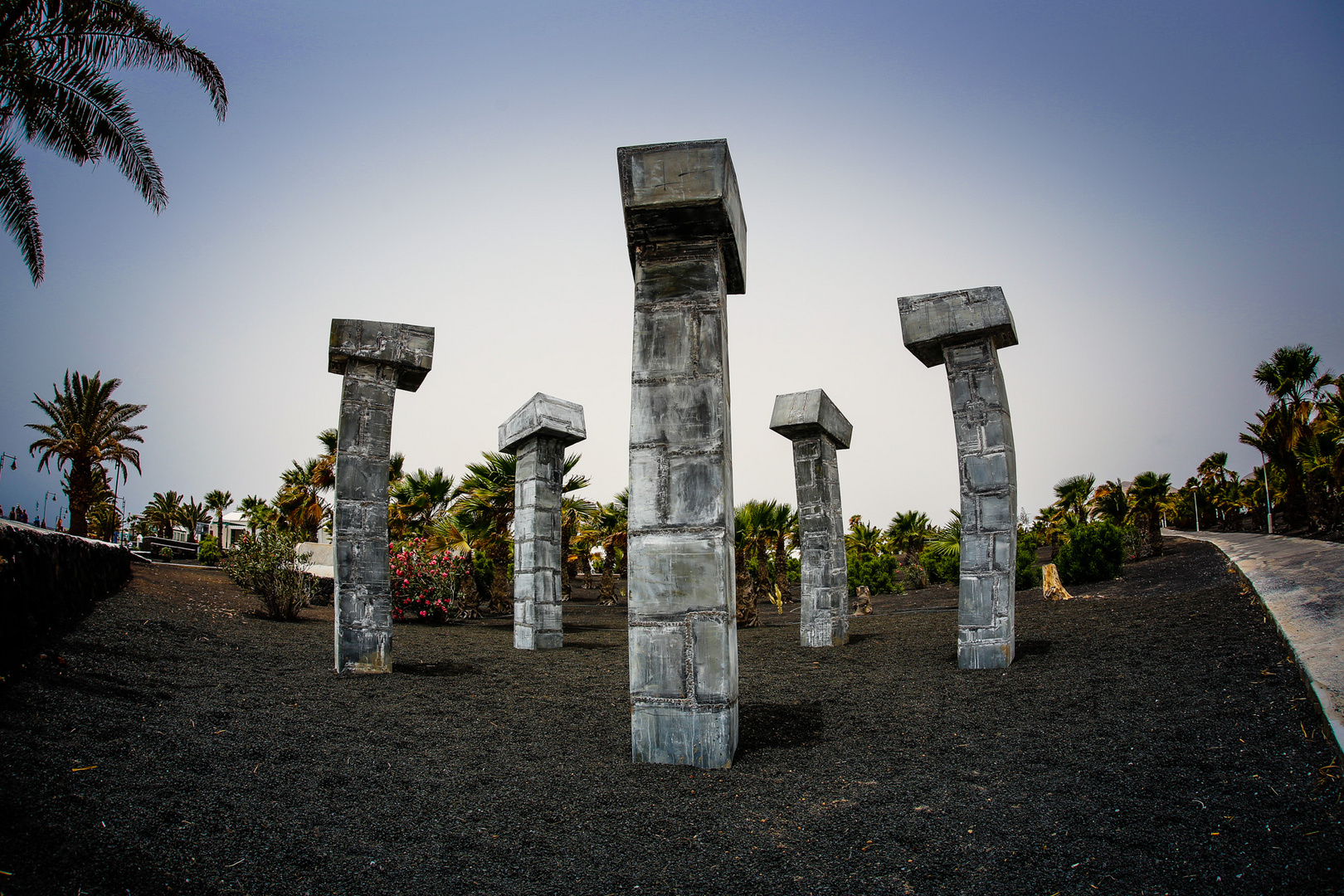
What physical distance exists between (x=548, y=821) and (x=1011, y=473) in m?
6.02

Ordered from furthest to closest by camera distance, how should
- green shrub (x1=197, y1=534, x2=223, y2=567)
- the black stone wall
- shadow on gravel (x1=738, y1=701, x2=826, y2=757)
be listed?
green shrub (x1=197, y1=534, x2=223, y2=567), the black stone wall, shadow on gravel (x1=738, y1=701, x2=826, y2=757)

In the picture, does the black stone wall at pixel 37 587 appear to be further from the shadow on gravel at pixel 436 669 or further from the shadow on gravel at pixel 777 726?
the shadow on gravel at pixel 777 726

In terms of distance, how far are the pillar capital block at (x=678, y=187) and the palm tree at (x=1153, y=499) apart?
23.4 metres

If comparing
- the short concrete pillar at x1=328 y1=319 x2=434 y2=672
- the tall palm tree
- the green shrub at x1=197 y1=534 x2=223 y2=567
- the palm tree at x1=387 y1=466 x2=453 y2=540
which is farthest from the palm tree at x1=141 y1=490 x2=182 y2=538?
the short concrete pillar at x1=328 y1=319 x2=434 y2=672

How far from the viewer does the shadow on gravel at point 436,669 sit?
781 cm

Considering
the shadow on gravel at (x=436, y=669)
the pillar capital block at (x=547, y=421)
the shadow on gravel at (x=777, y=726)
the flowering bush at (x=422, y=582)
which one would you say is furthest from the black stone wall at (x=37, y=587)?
the flowering bush at (x=422, y=582)

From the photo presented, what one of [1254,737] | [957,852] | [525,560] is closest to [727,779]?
[957,852]

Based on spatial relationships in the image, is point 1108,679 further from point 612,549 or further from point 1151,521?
point 1151,521

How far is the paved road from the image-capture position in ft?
13.8

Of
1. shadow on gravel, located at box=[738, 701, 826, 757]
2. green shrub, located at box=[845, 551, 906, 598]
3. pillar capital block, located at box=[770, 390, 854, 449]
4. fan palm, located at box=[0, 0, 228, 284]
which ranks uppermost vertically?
fan palm, located at box=[0, 0, 228, 284]

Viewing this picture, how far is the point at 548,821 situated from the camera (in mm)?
3730

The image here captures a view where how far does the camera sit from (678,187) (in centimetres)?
460

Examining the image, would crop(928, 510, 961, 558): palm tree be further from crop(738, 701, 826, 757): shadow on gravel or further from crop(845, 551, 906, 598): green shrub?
crop(738, 701, 826, 757): shadow on gravel

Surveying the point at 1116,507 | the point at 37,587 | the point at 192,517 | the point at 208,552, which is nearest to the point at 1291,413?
the point at 1116,507
